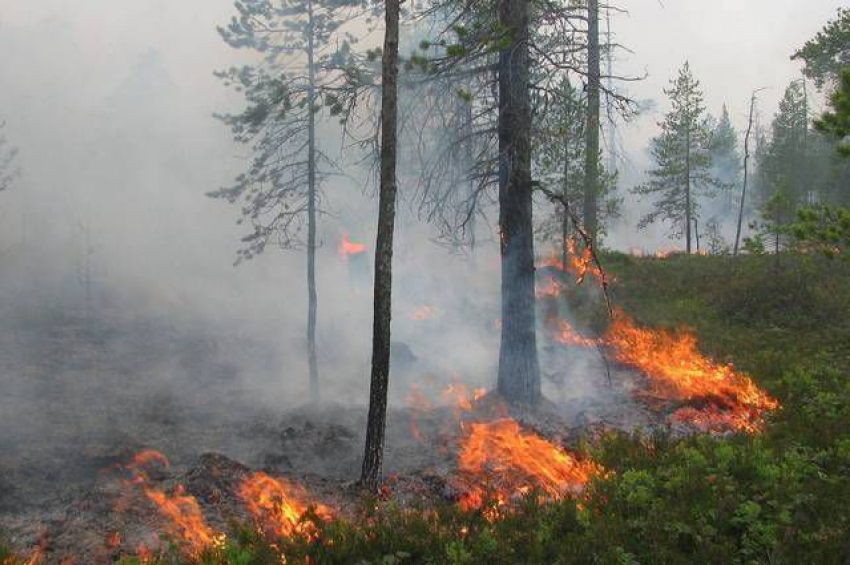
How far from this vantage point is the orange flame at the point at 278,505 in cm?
699

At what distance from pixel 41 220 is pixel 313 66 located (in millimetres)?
33962

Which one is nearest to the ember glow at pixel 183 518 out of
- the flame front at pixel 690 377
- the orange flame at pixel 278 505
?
→ the orange flame at pixel 278 505

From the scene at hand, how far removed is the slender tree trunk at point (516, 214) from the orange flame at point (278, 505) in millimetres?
5313

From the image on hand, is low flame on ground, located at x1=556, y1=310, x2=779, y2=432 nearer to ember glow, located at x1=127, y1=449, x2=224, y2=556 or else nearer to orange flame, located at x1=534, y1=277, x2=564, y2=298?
orange flame, located at x1=534, y1=277, x2=564, y2=298

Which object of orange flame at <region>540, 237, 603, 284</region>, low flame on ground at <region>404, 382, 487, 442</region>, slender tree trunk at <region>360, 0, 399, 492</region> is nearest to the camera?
slender tree trunk at <region>360, 0, 399, 492</region>

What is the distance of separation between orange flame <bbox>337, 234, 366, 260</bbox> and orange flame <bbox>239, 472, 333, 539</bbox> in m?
26.9

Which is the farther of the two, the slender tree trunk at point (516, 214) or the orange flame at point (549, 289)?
the orange flame at point (549, 289)

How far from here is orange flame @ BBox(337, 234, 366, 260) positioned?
35.2 meters

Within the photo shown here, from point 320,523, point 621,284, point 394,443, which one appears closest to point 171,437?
point 394,443

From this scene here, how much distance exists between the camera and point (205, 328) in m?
26.5

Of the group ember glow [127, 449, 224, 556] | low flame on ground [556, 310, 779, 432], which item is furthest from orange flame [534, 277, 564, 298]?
ember glow [127, 449, 224, 556]

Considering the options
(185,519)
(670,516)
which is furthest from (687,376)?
(185,519)

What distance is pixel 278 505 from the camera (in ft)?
25.3

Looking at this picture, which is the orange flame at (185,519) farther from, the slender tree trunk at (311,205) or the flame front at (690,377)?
the slender tree trunk at (311,205)
